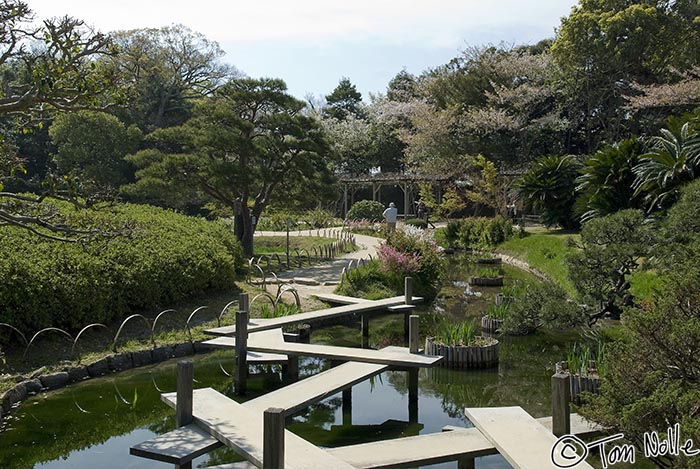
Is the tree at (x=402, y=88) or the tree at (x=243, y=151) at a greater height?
the tree at (x=402, y=88)

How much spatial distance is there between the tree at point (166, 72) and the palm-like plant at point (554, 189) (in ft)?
54.9

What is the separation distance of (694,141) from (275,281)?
9.57 meters

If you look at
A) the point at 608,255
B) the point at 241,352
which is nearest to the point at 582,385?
the point at 608,255

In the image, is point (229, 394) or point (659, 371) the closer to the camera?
point (659, 371)

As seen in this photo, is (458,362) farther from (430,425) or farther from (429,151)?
(429,151)

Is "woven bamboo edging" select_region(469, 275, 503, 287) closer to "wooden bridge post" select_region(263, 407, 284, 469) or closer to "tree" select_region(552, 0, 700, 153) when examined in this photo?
"tree" select_region(552, 0, 700, 153)

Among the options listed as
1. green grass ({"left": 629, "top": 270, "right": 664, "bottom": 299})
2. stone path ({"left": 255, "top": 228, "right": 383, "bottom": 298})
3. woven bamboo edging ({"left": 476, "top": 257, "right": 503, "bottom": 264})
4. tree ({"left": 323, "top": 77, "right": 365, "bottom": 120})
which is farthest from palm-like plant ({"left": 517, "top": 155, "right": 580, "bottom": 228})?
tree ({"left": 323, "top": 77, "right": 365, "bottom": 120})

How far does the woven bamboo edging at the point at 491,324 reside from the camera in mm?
11562

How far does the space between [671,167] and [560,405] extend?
36.1ft

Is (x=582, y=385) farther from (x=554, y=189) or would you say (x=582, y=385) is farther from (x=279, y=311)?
(x=554, y=189)

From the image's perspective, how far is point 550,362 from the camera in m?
10.1

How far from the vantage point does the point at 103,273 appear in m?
10.4
